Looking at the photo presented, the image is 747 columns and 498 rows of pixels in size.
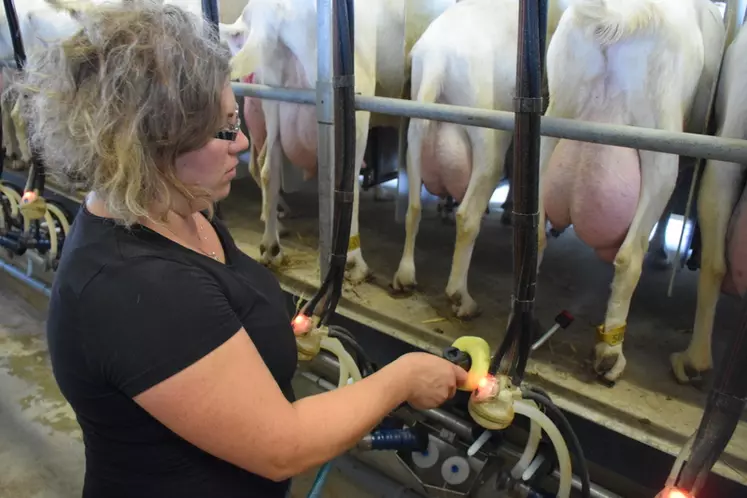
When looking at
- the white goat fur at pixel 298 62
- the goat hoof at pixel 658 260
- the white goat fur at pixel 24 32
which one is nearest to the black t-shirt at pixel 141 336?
the white goat fur at pixel 298 62

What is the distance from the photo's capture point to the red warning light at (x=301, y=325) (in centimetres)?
128

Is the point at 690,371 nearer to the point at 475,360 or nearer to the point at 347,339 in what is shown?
the point at 475,360

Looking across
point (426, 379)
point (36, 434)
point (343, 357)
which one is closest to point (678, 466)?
point (426, 379)

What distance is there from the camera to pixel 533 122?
98 cm

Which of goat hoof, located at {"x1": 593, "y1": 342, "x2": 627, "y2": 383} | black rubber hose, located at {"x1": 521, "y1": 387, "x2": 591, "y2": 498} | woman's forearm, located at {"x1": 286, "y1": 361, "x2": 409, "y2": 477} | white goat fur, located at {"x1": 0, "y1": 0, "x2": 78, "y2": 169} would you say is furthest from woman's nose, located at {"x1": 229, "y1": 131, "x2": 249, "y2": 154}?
white goat fur, located at {"x1": 0, "y1": 0, "x2": 78, "y2": 169}

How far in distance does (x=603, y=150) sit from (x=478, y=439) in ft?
2.47

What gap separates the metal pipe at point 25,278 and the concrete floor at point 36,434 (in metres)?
0.19

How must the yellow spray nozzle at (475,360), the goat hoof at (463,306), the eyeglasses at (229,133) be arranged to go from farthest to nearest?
the goat hoof at (463,306)
the yellow spray nozzle at (475,360)
the eyeglasses at (229,133)

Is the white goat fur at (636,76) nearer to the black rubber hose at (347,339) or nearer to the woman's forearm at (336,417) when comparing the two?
the black rubber hose at (347,339)

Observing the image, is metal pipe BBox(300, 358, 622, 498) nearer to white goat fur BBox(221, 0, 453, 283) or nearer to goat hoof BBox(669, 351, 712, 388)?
goat hoof BBox(669, 351, 712, 388)

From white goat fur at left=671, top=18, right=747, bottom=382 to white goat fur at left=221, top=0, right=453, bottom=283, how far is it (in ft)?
3.06

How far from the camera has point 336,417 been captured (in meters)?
0.70

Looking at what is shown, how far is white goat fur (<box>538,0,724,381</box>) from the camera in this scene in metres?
1.26

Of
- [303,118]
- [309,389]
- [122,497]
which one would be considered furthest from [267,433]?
[303,118]
